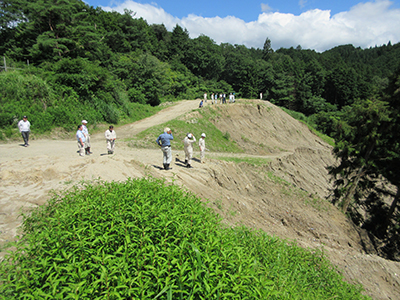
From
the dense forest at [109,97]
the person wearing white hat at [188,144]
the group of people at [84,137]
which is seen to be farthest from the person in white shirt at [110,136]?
the dense forest at [109,97]

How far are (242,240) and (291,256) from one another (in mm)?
1411

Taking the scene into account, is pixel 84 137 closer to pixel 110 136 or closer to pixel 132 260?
pixel 110 136

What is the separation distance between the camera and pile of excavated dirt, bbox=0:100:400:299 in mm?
7258

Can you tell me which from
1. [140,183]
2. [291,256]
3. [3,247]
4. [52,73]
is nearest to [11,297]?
[3,247]

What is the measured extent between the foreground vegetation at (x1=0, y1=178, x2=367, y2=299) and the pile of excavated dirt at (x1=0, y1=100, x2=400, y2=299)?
7.16 feet

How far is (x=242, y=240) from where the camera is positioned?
5.34m

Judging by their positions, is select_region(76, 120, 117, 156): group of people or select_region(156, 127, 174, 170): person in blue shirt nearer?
select_region(156, 127, 174, 170): person in blue shirt

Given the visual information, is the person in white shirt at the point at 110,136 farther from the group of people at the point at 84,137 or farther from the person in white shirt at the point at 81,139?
the person in white shirt at the point at 81,139

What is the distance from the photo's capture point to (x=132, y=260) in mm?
3150

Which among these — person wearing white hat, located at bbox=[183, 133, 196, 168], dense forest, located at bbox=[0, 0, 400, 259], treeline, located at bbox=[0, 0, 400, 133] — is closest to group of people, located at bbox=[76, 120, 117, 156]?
person wearing white hat, located at bbox=[183, 133, 196, 168]

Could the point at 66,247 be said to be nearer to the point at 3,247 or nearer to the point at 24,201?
the point at 3,247

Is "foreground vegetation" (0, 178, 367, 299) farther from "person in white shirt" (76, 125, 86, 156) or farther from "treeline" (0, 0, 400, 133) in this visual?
"treeline" (0, 0, 400, 133)

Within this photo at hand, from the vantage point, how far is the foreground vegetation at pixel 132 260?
283 centimetres

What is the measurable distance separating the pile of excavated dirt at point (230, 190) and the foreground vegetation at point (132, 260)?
7.16 ft
